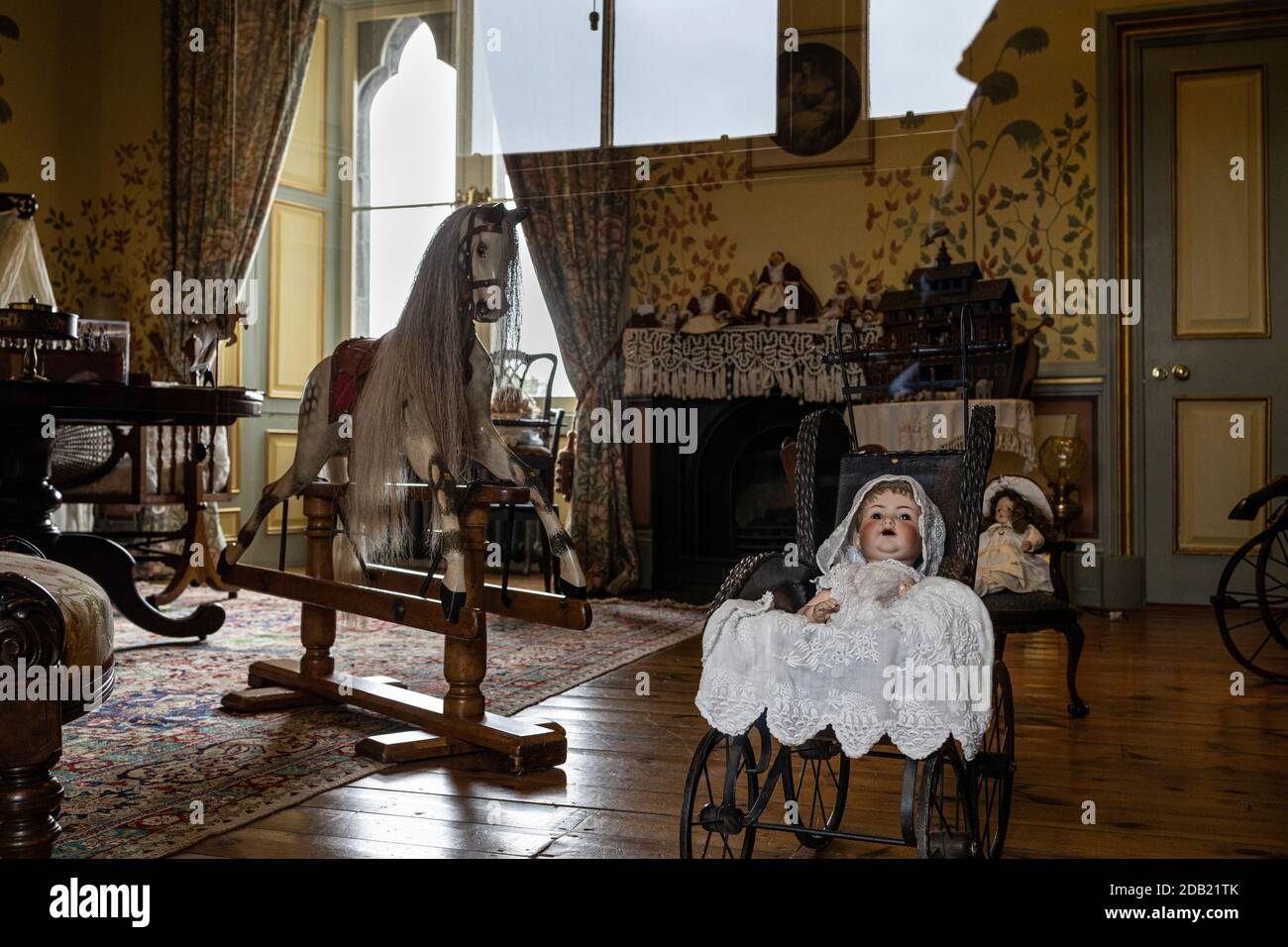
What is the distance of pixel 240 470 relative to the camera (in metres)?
6.56

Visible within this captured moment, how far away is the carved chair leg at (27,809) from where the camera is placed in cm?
170

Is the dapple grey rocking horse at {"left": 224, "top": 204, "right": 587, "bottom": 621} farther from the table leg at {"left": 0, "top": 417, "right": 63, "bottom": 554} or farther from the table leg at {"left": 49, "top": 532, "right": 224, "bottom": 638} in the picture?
the table leg at {"left": 49, "top": 532, "right": 224, "bottom": 638}

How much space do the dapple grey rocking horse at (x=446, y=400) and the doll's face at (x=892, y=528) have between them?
979mm

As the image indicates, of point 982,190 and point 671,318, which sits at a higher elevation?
point 982,190

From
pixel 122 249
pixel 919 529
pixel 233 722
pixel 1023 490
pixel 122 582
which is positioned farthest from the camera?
pixel 122 249

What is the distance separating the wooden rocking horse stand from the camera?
2.75m

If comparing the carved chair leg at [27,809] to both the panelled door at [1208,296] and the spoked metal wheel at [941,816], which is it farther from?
the panelled door at [1208,296]

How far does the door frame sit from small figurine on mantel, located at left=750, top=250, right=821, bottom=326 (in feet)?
4.65

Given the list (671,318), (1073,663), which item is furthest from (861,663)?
(671,318)

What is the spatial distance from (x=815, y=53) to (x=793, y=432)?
5.72 feet

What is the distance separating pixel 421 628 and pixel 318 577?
0.73 metres

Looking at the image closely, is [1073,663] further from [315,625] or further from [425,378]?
[315,625]

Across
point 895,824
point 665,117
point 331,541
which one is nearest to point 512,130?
point 665,117

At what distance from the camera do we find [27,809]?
1.72 m
